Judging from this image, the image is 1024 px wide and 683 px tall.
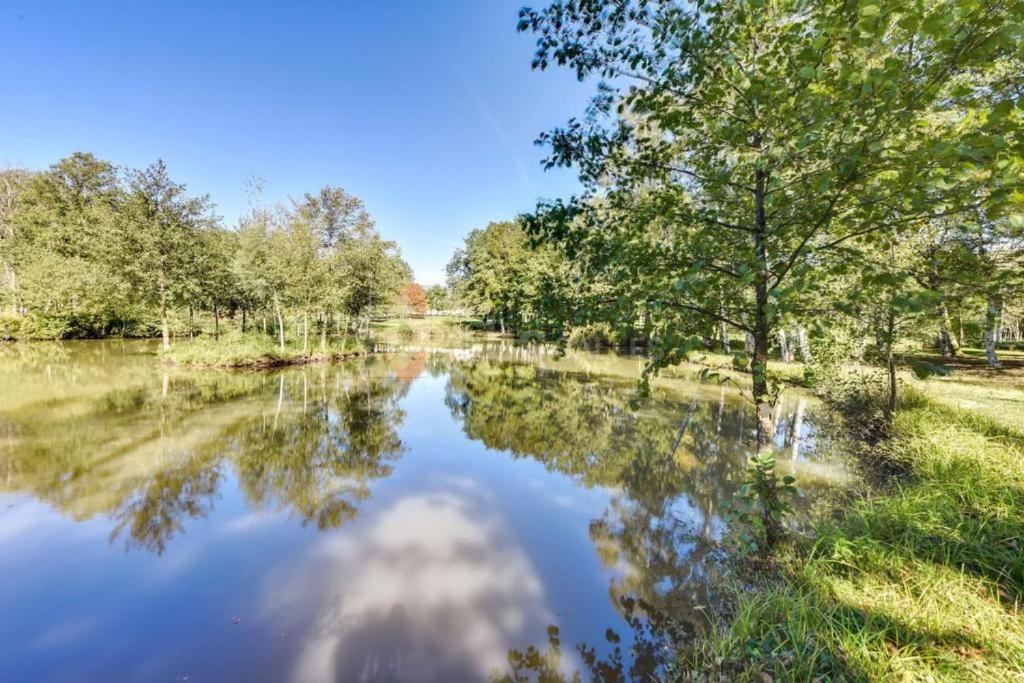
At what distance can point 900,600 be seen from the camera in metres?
3.93

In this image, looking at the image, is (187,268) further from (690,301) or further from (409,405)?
(690,301)

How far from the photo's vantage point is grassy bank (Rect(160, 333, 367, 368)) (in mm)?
27047

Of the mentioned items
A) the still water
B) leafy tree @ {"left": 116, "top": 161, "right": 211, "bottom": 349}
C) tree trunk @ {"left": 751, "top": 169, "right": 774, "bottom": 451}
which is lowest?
the still water

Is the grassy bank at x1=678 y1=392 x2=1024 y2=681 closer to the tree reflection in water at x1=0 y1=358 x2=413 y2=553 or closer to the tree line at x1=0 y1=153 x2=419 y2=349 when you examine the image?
the tree reflection in water at x1=0 y1=358 x2=413 y2=553

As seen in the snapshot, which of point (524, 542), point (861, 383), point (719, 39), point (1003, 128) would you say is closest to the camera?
point (1003, 128)

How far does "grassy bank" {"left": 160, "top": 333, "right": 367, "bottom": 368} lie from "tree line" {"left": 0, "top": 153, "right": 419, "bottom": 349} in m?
1.29

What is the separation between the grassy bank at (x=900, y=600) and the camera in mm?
3266

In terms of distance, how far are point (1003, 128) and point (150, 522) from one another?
1260 centimetres

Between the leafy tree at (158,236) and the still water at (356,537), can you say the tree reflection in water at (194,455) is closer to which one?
the still water at (356,537)

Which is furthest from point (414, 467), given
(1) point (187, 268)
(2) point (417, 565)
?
(1) point (187, 268)

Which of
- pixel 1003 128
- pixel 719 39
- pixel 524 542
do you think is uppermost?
pixel 719 39

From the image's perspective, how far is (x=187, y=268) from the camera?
2831cm

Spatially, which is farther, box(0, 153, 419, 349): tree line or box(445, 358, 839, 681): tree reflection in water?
box(0, 153, 419, 349): tree line

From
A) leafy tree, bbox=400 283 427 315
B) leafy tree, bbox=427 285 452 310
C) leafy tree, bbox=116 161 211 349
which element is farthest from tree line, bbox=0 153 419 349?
leafy tree, bbox=400 283 427 315
